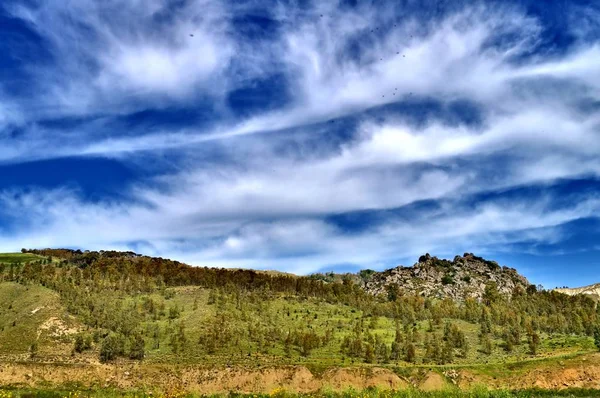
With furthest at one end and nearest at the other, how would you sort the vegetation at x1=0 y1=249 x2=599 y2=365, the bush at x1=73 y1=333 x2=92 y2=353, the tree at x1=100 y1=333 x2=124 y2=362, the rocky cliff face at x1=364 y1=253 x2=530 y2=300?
1. the rocky cliff face at x1=364 y1=253 x2=530 y2=300
2. the vegetation at x1=0 y1=249 x2=599 y2=365
3. the bush at x1=73 y1=333 x2=92 y2=353
4. the tree at x1=100 y1=333 x2=124 y2=362

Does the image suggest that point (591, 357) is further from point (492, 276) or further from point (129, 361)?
point (492, 276)

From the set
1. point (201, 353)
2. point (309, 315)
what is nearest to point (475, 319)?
point (309, 315)

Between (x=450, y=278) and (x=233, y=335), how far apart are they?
320 feet

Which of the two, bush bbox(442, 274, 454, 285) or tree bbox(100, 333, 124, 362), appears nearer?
tree bbox(100, 333, 124, 362)

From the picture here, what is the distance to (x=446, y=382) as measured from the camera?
2023 inches

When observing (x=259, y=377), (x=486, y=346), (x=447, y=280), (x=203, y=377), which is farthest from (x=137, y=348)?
(x=447, y=280)

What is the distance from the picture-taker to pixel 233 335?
215ft

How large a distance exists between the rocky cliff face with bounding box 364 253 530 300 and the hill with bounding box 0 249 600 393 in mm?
31203

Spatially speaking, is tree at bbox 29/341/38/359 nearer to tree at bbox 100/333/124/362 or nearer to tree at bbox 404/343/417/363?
tree at bbox 100/333/124/362

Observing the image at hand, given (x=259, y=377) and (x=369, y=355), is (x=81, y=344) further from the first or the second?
(x=369, y=355)

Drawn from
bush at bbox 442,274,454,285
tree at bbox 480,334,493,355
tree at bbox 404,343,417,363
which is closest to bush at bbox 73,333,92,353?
tree at bbox 404,343,417,363

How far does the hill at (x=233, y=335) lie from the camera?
51750 mm

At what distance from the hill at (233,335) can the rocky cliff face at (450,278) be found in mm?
31203

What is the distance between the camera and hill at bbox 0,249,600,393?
51750mm
